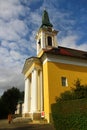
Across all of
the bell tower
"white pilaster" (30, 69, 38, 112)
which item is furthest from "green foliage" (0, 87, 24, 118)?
"white pilaster" (30, 69, 38, 112)

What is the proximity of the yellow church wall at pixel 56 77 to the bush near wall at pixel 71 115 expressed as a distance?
23.6 ft

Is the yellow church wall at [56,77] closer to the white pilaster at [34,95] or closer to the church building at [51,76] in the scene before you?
the church building at [51,76]

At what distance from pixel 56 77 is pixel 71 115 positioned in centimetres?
1166

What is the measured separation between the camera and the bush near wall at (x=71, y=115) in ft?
41.5

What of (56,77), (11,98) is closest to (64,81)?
(56,77)

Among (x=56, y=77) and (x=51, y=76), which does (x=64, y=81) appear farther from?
(x=51, y=76)

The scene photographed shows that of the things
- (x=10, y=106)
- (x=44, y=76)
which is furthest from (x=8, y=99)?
(x=44, y=76)

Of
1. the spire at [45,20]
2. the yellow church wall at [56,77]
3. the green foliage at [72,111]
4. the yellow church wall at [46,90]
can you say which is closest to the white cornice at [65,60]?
the yellow church wall at [56,77]

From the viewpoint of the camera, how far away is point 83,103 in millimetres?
12844

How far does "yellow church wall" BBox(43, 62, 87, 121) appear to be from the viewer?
24344 mm

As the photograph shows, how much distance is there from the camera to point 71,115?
14.0 m

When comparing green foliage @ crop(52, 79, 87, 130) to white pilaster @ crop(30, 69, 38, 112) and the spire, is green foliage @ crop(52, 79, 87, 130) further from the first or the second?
the spire

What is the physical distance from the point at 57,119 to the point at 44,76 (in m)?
10.4

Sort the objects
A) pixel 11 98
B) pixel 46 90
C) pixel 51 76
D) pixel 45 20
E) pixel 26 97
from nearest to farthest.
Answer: pixel 46 90 → pixel 51 76 → pixel 26 97 → pixel 45 20 → pixel 11 98
